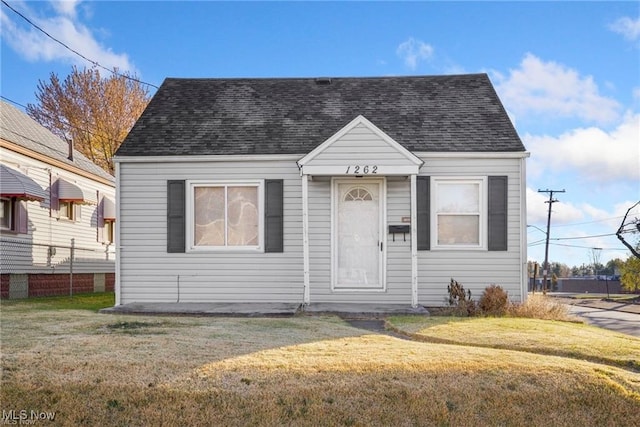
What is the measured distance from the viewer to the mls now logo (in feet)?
16.1

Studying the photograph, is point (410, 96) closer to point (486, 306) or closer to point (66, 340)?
point (486, 306)

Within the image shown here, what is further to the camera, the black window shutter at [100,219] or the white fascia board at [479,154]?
the black window shutter at [100,219]

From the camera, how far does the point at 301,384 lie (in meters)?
5.44

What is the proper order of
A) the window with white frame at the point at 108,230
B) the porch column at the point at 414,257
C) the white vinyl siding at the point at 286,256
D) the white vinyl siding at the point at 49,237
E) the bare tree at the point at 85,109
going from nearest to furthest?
the porch column at the point at 414,257
the white vinyl siding at the point at 286,256
the white vinyl siding at the point at 49,237
the window with white frame at the point at 108,230
the bare tree at the point at 85,109

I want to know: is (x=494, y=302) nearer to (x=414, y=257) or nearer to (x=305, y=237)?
(x=414, y=257)

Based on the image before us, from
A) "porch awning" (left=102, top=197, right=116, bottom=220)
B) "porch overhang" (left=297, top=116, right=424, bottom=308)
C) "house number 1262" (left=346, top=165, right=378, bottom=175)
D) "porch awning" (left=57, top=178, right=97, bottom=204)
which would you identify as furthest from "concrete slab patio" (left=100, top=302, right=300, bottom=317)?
"porch awning" (left=102, top=197, right=116, bottom=220)

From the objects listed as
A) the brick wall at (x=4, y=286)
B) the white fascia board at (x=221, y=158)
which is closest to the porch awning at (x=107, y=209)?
the brick wall at (x=4, y=286)

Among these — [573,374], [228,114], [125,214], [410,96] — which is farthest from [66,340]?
[410,96]

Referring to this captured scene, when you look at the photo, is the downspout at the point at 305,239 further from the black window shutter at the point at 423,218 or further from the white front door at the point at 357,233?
the black window shutter at the point at 423,218

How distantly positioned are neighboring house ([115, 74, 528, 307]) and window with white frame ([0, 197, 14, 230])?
15.2ft

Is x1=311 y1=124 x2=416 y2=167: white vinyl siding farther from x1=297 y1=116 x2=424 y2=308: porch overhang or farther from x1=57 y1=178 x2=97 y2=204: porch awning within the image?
x1=57 y1=178 x2=97 y2=204: porch awning

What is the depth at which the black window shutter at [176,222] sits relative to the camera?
458 inches

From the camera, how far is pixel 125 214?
11828mm

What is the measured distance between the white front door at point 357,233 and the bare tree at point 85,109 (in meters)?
19.5
